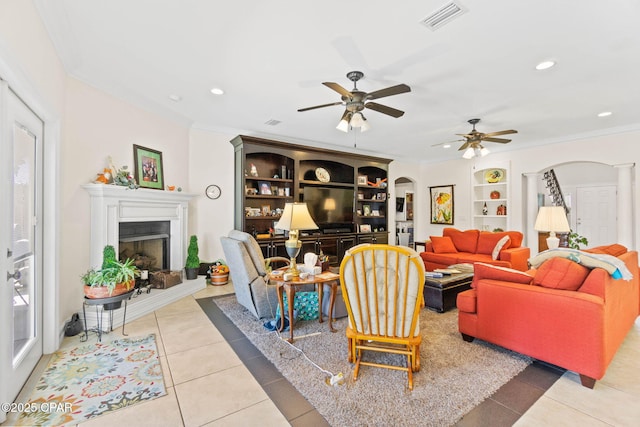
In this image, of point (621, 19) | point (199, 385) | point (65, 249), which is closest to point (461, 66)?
point (621, 19)

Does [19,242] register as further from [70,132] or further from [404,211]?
[404,211]

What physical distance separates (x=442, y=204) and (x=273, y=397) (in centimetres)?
684

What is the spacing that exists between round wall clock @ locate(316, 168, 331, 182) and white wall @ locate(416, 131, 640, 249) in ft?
10.5

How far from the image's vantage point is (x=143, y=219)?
382 cm

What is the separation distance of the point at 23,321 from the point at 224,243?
170 centimetres

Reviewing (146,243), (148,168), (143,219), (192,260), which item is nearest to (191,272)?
(192,260)

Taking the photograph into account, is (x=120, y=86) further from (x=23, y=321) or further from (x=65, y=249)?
A: (x=23, y=321)

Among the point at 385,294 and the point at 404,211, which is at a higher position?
the point at 404,211

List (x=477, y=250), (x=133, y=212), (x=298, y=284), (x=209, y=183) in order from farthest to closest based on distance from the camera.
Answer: (x=477, y=250) → (x=209, y=183) → (x=133, y=212) → (x=298, y=284)

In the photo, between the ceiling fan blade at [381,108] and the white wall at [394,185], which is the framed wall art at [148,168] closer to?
the ceiling fan blade at [381,108]

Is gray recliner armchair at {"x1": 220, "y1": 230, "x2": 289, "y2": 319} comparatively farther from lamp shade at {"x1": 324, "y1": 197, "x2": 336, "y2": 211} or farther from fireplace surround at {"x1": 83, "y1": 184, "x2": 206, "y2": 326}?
lamp shade at {"x1": 324, "y1": 197, "x2": 336, "y2": 211}

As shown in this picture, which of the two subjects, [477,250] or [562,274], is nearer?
[562,274]

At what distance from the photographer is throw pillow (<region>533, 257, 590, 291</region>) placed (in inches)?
85.6

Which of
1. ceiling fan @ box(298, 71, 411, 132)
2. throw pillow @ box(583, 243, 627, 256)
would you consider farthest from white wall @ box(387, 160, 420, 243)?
throw pillow @ box(583, 243, 627, 256)
